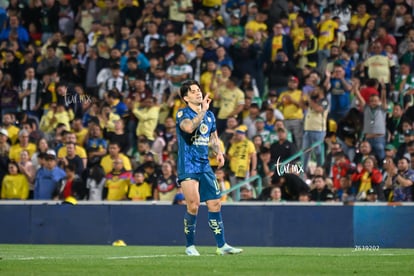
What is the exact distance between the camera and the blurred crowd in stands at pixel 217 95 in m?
21.6

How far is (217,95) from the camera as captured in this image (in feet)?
79.3

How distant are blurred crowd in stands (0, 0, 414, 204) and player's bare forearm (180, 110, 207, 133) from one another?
6.83 metres

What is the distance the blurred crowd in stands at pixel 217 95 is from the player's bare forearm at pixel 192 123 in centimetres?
683

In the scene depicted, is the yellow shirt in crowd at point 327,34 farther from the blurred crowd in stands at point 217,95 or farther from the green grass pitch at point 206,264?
the green grass pitch at point 206,264

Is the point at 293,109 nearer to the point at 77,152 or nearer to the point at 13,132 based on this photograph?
the point at 77,152

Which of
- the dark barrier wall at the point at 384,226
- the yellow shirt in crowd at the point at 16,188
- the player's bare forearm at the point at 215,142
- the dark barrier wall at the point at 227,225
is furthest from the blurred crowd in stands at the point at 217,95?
the player's bare forearm at the point at 215,142

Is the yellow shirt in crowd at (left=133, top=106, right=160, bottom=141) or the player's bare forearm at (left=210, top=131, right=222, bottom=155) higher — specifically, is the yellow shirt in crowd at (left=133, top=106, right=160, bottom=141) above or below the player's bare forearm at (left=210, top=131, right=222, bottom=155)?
above

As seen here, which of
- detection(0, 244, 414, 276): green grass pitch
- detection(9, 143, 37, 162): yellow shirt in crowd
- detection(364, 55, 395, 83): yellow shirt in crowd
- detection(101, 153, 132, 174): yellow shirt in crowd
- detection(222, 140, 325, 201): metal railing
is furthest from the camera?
detection(364, 55, 395, 83): yellow shirt in crowd

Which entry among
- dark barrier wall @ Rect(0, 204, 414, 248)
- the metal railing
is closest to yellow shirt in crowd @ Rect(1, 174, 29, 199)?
dark barrier wall @ Rect(0, 204, 414, 248)

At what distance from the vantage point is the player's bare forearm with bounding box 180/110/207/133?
13.6 metres

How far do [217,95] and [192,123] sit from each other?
10.4 metres

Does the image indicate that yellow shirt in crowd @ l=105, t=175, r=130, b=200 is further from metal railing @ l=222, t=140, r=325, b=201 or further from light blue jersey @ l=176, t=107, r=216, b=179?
light blue jersey @ l=176, t=107, r=216, b=179

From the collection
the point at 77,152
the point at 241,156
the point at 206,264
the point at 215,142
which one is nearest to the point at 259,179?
the point at 241,156

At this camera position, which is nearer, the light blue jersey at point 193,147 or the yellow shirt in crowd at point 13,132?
the light blue jersey at point 193,147
